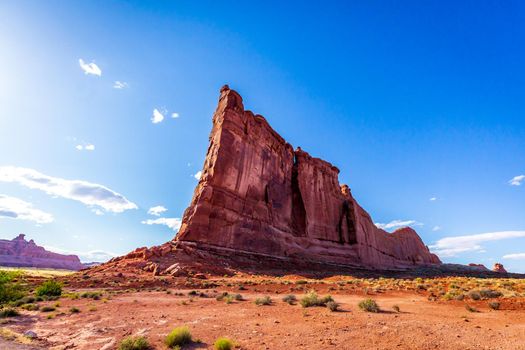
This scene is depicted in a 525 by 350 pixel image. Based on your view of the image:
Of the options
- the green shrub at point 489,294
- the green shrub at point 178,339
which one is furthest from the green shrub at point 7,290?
the green shrub at point 489,294

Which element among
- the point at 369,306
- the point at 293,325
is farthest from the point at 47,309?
the point at 369,306

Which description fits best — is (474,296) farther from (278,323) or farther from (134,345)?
(134,345)

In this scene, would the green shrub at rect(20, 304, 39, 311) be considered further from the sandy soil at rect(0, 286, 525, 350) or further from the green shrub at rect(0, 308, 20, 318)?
the green shrub at rect(0, 308, 20, 318)

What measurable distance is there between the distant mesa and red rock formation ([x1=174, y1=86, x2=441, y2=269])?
0.44 feet

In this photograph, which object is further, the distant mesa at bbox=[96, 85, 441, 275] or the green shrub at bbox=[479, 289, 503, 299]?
the distant mesa at bbox=[96, 85, 441, 275]

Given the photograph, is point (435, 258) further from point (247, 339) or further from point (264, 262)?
point (247, 339)

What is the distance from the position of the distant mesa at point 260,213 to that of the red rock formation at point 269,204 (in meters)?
0.13

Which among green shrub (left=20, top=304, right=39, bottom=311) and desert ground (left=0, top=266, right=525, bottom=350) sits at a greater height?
desert ground (left=0, top=266, right=525, bottom=350)

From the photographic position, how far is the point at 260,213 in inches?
1689

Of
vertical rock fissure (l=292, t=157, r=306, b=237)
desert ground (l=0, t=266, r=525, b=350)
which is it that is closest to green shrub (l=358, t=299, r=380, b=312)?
desert ground (l=0, t=266, r=525, b=350)

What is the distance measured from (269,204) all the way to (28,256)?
14290 cm

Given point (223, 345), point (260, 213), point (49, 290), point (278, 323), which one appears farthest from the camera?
point (260, 213)

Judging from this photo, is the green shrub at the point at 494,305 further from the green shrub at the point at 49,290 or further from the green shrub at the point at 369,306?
the green shrub at the point at 49,290

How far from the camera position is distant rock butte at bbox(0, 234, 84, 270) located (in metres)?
126
